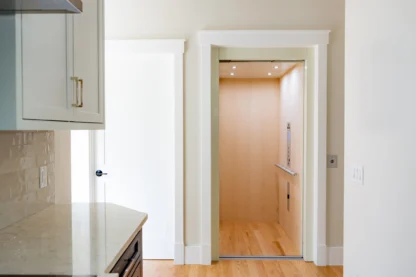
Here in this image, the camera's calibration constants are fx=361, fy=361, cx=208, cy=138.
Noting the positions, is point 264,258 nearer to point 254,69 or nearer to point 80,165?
point 254,69

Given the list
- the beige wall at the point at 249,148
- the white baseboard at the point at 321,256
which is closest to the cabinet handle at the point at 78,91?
the beige wall at the point at 249,148

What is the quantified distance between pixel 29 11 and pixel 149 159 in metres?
2.51

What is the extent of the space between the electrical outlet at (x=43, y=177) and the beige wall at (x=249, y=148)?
6.50 feet

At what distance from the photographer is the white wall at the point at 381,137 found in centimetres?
171

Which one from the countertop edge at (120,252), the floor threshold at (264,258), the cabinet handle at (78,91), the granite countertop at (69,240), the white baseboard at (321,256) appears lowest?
the floor threshold at (264,258)

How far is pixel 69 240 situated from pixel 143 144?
227 cm

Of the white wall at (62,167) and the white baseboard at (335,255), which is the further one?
the white baseboard at (335,255)

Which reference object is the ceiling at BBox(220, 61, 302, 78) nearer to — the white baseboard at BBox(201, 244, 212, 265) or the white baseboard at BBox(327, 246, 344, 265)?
the white baseboard at BBox(201, 244, 212, 265)

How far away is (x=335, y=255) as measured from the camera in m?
3.75

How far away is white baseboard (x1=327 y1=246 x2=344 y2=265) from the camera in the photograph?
3736mm

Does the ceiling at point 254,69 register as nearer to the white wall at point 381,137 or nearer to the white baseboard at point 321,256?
the white wall at point 381,137

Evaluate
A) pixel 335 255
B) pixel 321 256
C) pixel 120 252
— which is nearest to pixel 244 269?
pixel 321 256

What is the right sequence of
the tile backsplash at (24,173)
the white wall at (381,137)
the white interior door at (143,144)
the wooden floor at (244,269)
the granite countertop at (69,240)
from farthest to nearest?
the white interior door at (143,144), the wooden floor at (244,269), the tile backsplash at (24,173), the white wall at (381,137), the granite countertop at (69,240)

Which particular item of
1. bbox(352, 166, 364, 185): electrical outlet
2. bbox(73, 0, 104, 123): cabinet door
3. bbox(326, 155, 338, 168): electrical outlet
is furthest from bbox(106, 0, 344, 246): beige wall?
bbox(73, 0, 104, 123): cabinet door
